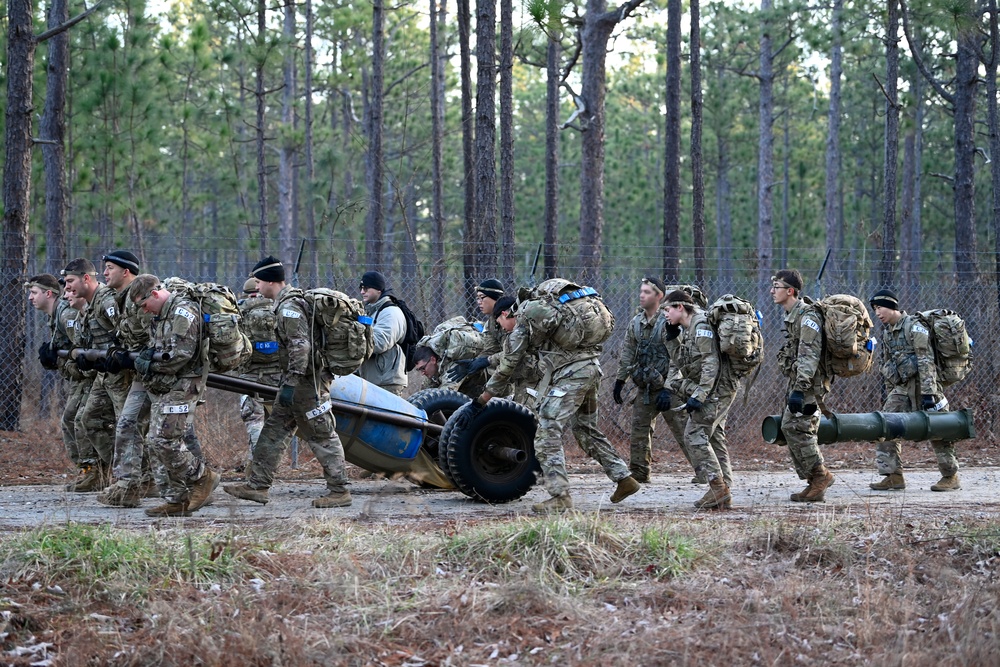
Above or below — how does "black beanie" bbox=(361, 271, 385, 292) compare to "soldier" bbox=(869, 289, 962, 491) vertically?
above

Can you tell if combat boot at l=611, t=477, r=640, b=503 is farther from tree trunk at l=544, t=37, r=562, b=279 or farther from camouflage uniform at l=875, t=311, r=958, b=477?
tree trunk at l=544, t=37, r=562, b=279

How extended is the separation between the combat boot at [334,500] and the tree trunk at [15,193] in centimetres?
593

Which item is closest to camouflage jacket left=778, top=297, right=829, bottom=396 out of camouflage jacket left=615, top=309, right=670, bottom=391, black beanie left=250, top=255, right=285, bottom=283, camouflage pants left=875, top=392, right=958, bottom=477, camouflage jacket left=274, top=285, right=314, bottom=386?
camouflage jacket left=615, top=309, right=670, bottom=391

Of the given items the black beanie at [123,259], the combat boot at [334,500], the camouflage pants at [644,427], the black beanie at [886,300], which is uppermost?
the black beanie at [123,259]

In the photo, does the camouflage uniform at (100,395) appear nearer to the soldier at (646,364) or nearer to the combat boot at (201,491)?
the combat boot at (201,491)

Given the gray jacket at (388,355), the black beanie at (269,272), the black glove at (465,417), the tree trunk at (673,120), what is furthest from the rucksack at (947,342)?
the tree trunk at (673,120)

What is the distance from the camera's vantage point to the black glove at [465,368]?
33.9 ft

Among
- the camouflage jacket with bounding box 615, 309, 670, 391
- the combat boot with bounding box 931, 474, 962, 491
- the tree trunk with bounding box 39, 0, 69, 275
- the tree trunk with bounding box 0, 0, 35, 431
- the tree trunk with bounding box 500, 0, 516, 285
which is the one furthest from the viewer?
the tree trunk with bounding box 500, 0, 516, 285

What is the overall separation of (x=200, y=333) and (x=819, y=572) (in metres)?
4.60

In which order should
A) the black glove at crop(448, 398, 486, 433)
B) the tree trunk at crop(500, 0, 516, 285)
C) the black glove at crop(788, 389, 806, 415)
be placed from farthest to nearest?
1. the tree trunk at crop(500, 0, 516, 285)
2. the black glove at crop(788, 389, 806, 415)
3. the black glove at crop(448, 398, 486, 433)

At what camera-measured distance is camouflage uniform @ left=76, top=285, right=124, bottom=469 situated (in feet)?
30.5

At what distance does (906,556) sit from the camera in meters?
6.75

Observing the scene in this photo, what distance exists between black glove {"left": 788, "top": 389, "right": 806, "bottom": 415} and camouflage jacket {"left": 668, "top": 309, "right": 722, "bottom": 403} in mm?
613

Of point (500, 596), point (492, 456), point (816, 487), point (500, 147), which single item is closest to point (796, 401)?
point (816, 487)
